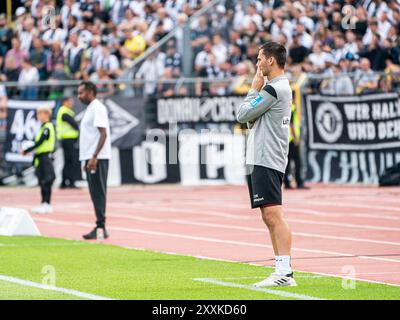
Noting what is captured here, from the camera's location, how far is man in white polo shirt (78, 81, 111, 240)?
16938 mm

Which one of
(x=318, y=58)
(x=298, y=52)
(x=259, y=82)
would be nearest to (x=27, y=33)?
(x=298, y=52)

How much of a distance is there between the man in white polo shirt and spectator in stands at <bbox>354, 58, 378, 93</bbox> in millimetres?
11952

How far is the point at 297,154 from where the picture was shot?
2839 centimetres

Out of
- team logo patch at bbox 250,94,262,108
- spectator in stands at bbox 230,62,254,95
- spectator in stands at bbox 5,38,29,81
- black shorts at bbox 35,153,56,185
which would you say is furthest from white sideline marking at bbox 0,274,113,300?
spectator in stands at bbox 5,38,29,81

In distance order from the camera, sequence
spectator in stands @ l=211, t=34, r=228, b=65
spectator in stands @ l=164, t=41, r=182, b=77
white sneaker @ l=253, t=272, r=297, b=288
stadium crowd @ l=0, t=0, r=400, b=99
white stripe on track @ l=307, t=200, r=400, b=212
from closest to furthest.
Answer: white sneaker @ l=253, t=272, r=297, b=288, white stripe on track @ l=307, t=200, r=400, b=212, stadium crowd @ l=0, t=0, r=400, b=99, spectator in stands @ l=211, t=34, r=228, b=65, spectator in stands @ l=164, t=41, r=182, b=77

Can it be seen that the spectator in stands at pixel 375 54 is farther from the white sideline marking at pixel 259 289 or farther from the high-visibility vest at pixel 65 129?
the white sideline marking at pixel 259 289

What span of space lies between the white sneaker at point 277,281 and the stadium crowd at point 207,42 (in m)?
16.8

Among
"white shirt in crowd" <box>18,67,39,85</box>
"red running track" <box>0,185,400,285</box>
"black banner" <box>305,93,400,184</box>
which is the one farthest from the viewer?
"white shirt in crowd" <box>18,67,39,85</box>

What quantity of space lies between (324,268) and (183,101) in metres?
16.7

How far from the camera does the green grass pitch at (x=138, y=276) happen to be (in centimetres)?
1093

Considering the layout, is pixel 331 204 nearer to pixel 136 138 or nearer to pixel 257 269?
pixel 136 138

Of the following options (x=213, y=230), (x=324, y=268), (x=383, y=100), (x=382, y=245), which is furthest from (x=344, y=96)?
(x=324, y=268)

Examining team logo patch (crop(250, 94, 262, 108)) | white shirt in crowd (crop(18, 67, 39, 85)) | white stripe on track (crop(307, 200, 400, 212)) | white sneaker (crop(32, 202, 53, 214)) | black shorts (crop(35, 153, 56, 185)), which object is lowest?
white stripe on track (crop(307, 200, 400, 212))

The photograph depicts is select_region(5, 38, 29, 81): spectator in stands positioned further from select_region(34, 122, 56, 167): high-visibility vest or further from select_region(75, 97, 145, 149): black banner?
select_region(34, 122, 56, 167): high-visibility vest
